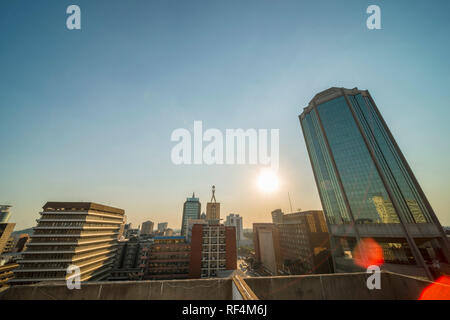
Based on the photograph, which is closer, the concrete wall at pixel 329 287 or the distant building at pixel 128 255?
the concrete wall at pixel 329 287

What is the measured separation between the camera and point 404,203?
162ft

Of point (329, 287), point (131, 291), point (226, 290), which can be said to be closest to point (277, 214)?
point (329, 287)

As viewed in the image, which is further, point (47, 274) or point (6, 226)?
point (6, 226)

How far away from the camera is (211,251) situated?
191ft

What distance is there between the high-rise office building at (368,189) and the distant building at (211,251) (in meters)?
37.2

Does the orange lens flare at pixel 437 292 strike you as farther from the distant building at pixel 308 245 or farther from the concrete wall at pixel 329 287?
the distant building at pixel 308 245

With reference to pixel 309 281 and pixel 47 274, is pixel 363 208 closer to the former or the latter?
pixel 309 281

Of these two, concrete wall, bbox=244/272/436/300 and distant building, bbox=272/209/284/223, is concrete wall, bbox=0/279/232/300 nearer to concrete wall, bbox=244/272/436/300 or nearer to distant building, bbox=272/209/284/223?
concrete wall, bbox=244/272/436/300

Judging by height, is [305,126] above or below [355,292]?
above

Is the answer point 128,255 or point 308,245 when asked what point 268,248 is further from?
point 128,255

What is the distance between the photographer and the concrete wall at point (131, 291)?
897 centimetres

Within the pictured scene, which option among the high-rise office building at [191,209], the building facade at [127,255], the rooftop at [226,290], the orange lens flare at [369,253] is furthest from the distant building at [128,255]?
the orange lens flare at [369,253]
